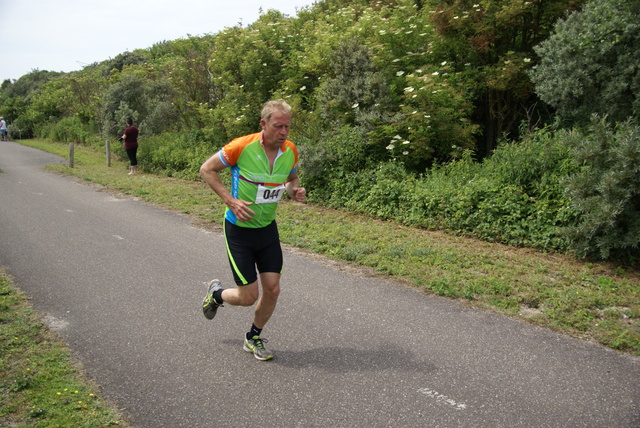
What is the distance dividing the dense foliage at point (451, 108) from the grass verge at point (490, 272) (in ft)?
1.53

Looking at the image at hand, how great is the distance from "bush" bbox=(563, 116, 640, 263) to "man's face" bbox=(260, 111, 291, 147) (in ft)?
16.0

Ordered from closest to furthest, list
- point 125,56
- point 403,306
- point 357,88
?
point 403,306 → point 357,88 → point 125,56

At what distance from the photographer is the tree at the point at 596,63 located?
8445mm

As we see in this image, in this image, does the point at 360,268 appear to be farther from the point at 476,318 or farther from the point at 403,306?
the point at 476,318

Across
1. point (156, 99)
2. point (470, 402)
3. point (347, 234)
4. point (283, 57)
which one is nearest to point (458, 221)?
point (347, 234)

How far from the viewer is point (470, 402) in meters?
3.74

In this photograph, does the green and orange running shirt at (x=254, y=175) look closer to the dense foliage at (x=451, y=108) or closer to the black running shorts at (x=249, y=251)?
the black running shorts at (x=249, y=251)

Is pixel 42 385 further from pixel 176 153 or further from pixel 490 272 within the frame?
pixel 176 153

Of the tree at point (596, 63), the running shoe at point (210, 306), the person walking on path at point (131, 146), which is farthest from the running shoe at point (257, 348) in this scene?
the person walking on path at point (131, 146)

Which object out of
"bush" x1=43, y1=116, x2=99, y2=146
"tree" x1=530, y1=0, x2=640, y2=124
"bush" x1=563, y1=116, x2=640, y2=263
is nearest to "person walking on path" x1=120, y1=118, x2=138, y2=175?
"bush" x1=43, y1=116, x2=99, y2=146

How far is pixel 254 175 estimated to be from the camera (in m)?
4.26

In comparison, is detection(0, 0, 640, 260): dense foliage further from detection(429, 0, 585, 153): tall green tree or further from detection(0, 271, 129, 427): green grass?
detection(0, 271, 129, 427): green grass

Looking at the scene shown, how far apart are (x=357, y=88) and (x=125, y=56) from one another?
111 ft

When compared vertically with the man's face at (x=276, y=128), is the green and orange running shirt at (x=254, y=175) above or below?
below
